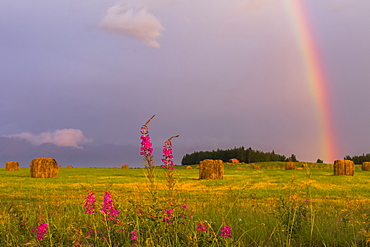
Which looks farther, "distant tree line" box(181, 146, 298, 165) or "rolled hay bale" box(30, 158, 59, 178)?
"distant tree line" box(181, 146, 298, 165)

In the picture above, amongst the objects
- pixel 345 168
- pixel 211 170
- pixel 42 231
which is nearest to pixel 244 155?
pixel 345 168

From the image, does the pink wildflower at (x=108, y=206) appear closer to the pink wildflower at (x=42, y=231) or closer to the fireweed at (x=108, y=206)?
the fireweed at (x=108, y=206)

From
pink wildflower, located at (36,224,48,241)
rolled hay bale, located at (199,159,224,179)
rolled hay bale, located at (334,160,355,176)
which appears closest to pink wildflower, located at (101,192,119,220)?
pink wildflower, located at (36,224,48,241)

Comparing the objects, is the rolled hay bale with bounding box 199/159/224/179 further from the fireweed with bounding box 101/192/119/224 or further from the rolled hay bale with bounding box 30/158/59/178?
the fireweed with bounding box 101/192/119/224

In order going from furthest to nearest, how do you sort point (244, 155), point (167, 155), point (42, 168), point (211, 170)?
point (244, 155)
point (42, 168)
point (211, 170)
point (167, 155)

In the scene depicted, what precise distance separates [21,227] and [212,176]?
61.4 feet

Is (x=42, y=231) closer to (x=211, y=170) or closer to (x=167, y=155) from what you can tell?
(x=167, y=155)

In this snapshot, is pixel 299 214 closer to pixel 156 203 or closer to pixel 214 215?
pixel 214 215

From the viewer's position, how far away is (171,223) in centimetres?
375

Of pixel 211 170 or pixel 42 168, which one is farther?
pixel 42 168

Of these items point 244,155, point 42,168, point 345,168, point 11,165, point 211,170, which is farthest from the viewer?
point 244,155

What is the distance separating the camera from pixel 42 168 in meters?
24.6

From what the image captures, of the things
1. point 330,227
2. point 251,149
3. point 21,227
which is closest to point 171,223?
point 21,227

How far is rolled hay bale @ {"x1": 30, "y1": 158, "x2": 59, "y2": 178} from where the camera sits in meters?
24.4
